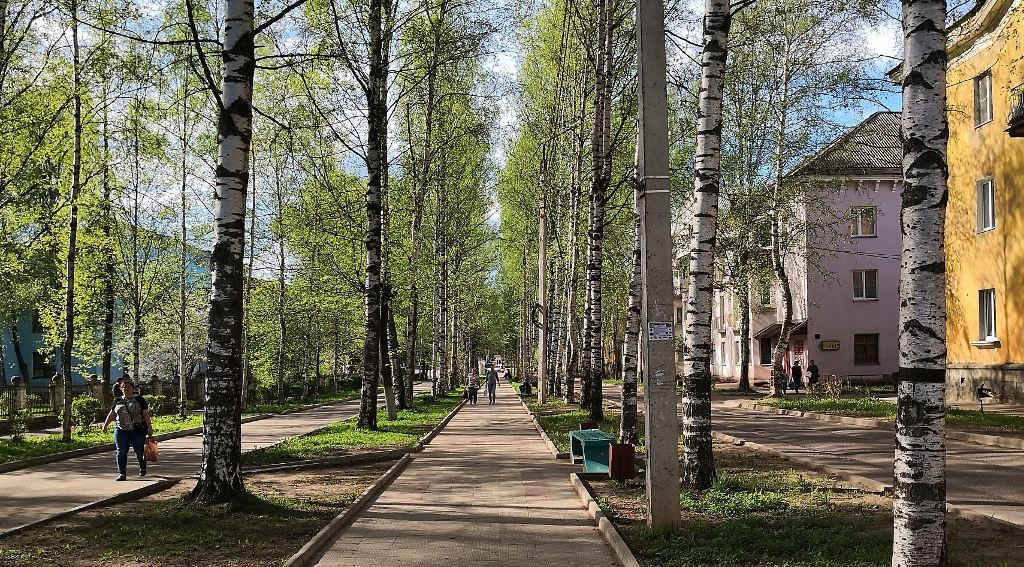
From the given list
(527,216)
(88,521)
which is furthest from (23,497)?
(527,216)

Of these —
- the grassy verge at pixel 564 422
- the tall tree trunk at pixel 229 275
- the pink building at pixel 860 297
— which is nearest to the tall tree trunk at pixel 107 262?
the grassy verge at pixel 564 422

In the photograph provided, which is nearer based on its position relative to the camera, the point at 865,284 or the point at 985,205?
the point at 985,205

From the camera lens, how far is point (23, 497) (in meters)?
12.5

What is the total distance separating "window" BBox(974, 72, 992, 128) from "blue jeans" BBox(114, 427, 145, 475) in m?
25.8

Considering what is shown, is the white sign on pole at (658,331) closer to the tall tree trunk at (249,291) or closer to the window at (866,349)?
the tall tree trunk at (249,291)

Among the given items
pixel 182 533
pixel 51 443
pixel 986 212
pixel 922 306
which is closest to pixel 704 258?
pixel 922 306

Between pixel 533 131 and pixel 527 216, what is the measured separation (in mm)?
7548

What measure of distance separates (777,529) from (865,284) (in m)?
42.5

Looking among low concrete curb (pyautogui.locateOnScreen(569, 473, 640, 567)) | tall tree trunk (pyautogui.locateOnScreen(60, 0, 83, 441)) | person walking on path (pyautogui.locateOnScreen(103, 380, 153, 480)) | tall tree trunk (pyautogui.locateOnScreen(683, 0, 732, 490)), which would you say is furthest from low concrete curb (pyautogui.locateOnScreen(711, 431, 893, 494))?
tall tree trunk (pyautogui.locateOnScreen(60, 0, 83, 441))

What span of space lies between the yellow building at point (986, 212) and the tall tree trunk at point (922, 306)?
21.6 metres

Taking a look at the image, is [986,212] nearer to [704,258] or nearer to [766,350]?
[704,258]

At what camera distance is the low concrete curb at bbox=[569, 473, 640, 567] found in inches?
297

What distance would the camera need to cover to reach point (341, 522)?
9.52 meters

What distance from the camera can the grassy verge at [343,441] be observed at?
16.0 metres
